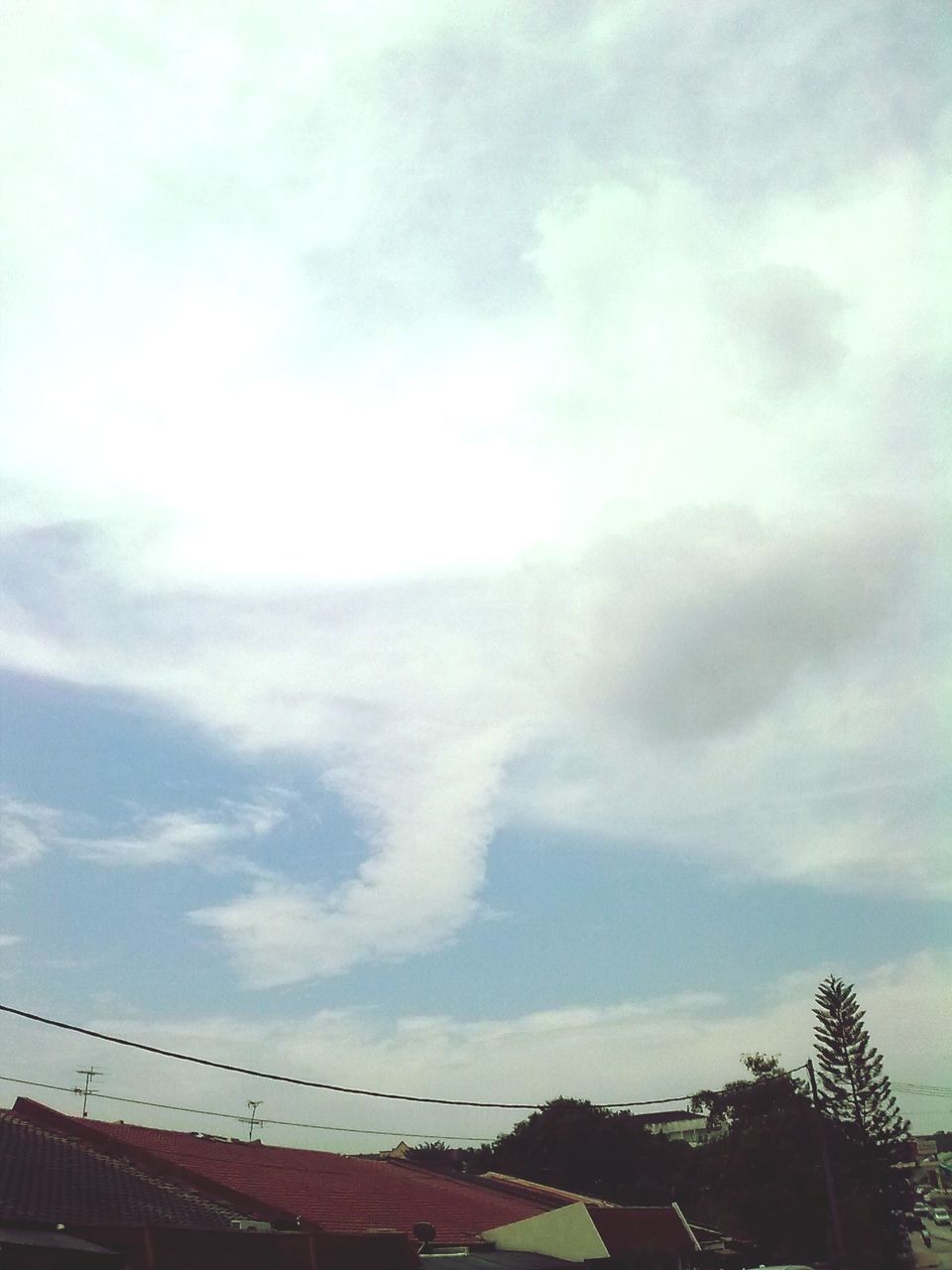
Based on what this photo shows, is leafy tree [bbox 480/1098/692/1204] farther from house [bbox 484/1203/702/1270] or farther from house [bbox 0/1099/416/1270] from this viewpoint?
house [bbox 0/1099/416/1270]

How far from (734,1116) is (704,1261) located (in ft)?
102

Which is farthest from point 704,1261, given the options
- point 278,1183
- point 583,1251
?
point 278,1183

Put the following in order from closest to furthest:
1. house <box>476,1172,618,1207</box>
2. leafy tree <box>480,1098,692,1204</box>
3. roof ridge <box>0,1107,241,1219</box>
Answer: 1. roof ridge <box>0,1107,241,1219</box>
2. house <box>476,1172,618,1207</box>
3. leafy tree <box>480,1098,692,1204</box>

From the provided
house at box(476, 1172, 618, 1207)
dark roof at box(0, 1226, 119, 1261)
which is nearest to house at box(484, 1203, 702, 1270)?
house at box(476, 1172, 618, 1207)

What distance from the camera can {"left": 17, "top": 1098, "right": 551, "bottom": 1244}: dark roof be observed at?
22.0 m

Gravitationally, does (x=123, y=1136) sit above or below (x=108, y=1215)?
above

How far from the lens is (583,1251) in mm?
22094

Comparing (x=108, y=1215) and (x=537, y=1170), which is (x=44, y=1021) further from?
(x=537, y=1170)

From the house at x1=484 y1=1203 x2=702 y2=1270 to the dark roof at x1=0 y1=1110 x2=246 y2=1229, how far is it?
7.23 meters

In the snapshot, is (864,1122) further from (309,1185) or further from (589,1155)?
(309,1185)

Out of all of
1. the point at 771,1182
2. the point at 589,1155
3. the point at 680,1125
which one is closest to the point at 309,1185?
the point at 771,1182

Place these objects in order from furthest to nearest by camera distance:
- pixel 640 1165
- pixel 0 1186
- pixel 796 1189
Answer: pixel 640 1165 → pixel 796 1189 → pixel 0 1186

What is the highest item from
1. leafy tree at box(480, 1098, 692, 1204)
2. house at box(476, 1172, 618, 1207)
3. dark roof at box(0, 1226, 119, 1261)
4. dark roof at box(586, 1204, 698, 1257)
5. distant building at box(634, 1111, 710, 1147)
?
distant building at box(634, 1111, 710, 1147)

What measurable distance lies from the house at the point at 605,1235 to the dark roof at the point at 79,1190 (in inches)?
285
